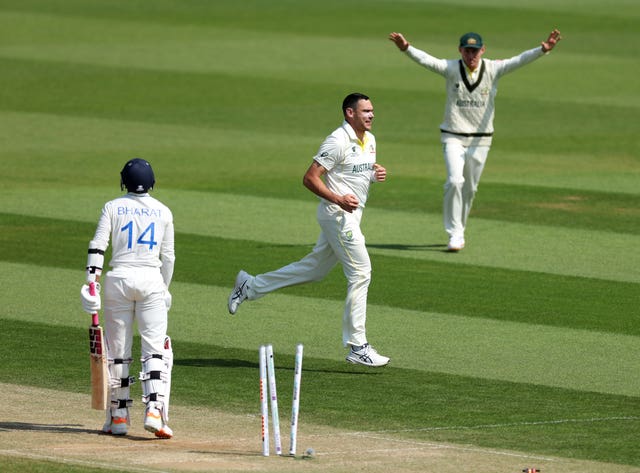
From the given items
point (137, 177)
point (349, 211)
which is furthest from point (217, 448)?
point (349, 211)

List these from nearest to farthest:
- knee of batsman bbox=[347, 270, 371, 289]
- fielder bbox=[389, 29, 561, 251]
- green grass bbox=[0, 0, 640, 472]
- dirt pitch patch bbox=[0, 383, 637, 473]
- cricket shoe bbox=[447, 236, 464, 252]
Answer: dirt pitch patch bbox=[0, 383, 637, 473] → green grass bbox=[0, 0, 640, 472] → knee of batsman bbox=[347, 270, 371, 289] → cricket shoe bbox=[447, 236, 464, 252] → fielder bbox=[389, 29, 561, 251]

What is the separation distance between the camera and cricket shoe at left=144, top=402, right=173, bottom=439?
31.8 ft

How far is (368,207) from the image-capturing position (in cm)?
2002

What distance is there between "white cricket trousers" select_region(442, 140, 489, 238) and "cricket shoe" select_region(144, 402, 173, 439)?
7740 millimetres

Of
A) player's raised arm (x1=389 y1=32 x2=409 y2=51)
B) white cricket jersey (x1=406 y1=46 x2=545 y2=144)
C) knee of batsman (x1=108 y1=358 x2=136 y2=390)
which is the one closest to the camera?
knee of batsman (x1=108 y1=358 x2=136 y2=390)

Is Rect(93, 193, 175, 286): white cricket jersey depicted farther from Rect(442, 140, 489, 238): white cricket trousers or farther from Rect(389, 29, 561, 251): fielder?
Rect(389, 29, 561, 251): fielder

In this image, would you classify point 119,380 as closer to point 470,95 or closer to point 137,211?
point 137,211

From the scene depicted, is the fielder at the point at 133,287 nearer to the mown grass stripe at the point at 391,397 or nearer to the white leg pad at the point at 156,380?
the white leg pad at the point at 156,380

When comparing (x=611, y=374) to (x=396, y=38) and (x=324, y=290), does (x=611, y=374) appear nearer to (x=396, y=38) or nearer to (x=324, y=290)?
(x=324, y=290)

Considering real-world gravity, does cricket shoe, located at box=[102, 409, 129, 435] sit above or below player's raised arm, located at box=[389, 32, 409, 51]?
below

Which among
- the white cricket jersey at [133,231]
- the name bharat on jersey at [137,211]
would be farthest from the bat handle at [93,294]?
the name bharat on jersey at [137,211]

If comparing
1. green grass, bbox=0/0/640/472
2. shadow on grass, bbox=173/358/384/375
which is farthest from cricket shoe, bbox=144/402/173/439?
shadow on grass, bbox=173/358/384/375

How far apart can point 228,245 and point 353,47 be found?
1737 centimetres

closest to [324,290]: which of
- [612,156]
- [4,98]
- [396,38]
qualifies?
[396,38]
